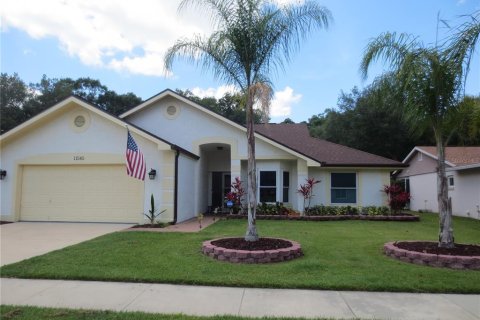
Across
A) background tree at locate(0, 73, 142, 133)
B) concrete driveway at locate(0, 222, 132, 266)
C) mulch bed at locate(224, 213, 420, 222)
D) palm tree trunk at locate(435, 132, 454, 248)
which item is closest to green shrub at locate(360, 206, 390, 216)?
mulch bed at locate(224, 213, 420, 222)

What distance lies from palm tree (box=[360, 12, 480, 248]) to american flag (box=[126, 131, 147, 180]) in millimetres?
7786

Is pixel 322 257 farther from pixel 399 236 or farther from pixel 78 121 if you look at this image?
pixel 78 121

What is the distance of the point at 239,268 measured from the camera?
738 centimetres

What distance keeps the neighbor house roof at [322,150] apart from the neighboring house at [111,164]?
0.47 feet

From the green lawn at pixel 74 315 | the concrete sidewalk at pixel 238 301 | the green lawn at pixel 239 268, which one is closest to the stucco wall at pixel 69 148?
the green lawn at pixel 239 268

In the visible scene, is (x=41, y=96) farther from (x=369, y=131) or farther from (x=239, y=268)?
(x=239, y=268)

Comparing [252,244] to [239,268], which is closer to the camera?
[239,268]

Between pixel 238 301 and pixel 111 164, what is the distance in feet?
36.2

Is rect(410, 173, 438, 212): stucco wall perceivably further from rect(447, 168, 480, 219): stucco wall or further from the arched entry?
the arched entry

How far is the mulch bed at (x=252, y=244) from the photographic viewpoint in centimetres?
860

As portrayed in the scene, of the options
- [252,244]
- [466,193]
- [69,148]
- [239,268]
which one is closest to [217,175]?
A: [69,148]

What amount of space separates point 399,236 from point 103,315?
9.55 metres

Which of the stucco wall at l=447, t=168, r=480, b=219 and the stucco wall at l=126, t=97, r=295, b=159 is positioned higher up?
the stucco wall at l=126, t=97, r=295, b=159

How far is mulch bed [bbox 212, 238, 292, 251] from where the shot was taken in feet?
28.2
